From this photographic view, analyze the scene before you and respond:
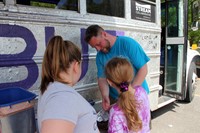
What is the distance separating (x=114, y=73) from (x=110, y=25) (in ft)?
3.89

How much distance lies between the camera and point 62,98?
Answer: 0.99 m

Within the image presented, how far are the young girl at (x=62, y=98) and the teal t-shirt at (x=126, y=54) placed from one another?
1.12 metres

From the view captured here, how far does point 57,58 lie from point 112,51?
1.30m

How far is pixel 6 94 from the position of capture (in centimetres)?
164

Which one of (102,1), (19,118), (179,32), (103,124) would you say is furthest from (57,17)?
(179,32)

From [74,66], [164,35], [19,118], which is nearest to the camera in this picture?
[74,66]

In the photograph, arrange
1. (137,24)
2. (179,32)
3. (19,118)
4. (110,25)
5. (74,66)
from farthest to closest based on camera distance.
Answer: (179,32) → (137,24) → (110,25) → (19,118) → (74,66)

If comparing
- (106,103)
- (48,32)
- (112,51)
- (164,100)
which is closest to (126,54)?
(112,51)

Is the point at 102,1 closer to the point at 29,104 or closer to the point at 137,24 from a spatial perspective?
the point at 137,24

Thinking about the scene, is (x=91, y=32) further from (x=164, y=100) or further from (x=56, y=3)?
(x=164, y=100)

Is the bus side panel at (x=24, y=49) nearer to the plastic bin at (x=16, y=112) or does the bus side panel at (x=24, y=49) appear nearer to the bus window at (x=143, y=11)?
the plastic bin at (x=16, y=112)

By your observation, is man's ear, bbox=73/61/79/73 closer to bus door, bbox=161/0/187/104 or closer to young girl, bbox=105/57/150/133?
young girl, bbox=105/57/150/133

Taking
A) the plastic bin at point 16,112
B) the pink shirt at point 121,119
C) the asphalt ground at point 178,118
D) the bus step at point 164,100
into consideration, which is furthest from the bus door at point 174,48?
the plastic bin at point 16,112

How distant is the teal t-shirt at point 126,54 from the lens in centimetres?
223
